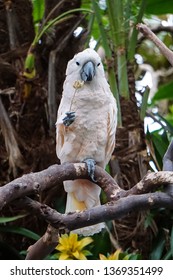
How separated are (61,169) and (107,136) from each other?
0.34m

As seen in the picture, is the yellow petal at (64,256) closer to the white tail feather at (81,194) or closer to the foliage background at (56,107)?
the white tail feather at (81,194)

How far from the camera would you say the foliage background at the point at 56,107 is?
6.14ft

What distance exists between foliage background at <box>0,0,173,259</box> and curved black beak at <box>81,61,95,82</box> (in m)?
0.31

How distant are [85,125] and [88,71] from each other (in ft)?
0.52

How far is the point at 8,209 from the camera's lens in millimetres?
1986

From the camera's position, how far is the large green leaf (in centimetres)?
208

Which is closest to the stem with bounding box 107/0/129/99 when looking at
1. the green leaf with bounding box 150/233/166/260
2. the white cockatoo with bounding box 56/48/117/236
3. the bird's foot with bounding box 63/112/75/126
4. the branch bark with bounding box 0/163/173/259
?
the white cockatoo with bounding box 56/48/117/236

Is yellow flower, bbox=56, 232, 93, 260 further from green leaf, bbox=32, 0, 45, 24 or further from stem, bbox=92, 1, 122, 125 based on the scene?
green leaf, bbox=32, 0, 45, 24

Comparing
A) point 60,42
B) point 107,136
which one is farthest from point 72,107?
point 60,42

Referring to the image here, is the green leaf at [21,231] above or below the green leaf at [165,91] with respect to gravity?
below

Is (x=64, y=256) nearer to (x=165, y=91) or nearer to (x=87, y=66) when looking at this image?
(x=87, y=66)

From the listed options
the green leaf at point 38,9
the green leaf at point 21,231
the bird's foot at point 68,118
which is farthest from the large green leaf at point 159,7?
the green leaf at point 21,231

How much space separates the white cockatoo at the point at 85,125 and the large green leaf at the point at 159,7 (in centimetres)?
59
